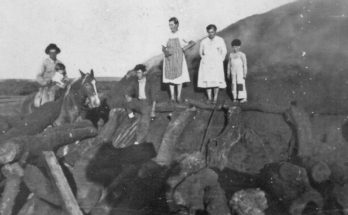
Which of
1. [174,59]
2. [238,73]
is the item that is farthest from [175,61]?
[238,73]

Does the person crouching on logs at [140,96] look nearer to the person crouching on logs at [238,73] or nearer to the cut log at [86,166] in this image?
the cut log at [86,166]

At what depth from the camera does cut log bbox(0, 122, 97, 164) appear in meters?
5.97

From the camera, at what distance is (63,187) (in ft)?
18.7

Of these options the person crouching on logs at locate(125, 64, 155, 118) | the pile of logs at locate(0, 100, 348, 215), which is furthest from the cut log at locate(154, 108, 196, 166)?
the person crouching on logs at locate(125, 64, 155, 118)

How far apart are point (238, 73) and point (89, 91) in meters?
2.96

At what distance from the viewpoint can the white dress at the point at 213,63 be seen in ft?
26.1

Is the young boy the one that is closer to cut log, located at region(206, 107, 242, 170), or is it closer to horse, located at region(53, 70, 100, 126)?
horse, located at region(53, 70, 100, 126)

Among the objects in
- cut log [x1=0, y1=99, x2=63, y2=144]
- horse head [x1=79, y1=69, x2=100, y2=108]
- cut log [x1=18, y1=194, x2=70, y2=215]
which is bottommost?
cut log [x1=18, y1=194, x2=70, y2=215]

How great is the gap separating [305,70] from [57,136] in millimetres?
4940

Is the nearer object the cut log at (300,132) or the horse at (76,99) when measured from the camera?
the cut log at (300,132)

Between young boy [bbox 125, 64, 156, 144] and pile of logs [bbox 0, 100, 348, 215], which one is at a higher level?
young boy [bbox 125, 64, 156, 144]

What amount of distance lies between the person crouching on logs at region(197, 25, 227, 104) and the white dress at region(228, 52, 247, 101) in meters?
0.21

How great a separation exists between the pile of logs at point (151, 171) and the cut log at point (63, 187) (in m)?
0.01

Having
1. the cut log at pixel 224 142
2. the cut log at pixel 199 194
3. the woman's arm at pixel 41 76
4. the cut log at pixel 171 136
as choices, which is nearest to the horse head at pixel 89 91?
the woman's arm at pixel 41 76
